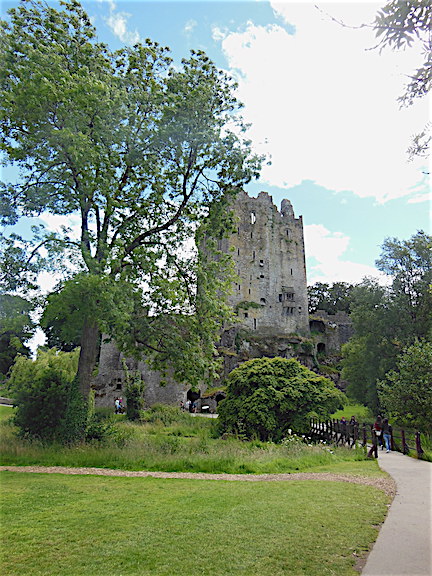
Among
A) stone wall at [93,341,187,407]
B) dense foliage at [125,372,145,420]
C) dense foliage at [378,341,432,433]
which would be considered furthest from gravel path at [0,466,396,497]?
stone wall at [93,341,187,407]

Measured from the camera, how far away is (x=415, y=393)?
18.7 m

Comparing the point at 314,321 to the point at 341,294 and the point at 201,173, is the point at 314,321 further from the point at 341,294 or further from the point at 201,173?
the point at 201,173

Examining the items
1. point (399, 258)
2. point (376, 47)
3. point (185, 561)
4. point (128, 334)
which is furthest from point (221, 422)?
point (399, 258)

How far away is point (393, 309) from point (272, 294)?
82.1 feet

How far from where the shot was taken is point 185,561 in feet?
14.6

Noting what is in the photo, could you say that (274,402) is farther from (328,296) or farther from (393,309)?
(328,296)

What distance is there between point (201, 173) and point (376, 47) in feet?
39.0

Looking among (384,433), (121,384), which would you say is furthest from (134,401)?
(384,433)

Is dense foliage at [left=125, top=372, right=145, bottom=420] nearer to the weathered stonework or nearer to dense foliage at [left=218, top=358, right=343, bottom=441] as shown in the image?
dense foliage at [left=218, top=358, right=343, bottom=441]

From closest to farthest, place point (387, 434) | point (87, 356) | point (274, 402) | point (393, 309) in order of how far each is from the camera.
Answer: point (87, 356)
point (387, 434)
point (274, 402)
point (393, 309)

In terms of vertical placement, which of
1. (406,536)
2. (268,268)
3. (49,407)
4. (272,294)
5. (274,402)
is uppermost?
(268,268)

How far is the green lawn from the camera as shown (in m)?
4.36

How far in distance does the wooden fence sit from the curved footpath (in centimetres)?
422

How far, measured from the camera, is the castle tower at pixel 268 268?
53.8 meters
